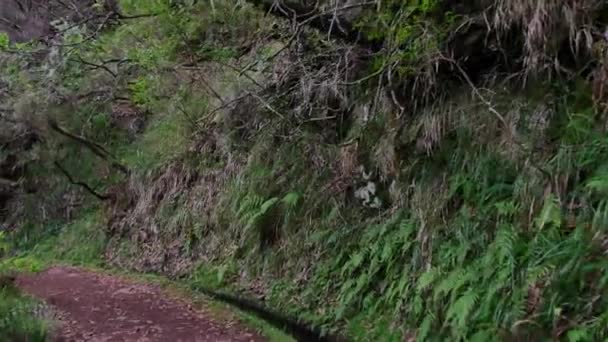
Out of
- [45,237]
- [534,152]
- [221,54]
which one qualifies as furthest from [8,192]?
[534,152]

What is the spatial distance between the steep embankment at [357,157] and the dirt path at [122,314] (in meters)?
0.95

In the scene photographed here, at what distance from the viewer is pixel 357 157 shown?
806 cm

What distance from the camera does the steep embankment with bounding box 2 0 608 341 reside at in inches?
208

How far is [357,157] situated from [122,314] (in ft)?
12.5

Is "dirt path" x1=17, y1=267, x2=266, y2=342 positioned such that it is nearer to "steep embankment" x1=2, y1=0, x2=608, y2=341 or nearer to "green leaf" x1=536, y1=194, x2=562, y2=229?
"steep embankment" x1=2, y1=0, x2=608, y2=341

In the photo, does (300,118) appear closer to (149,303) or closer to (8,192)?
(149,303)

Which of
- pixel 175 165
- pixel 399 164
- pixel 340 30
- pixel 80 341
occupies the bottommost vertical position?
pixel 80 341

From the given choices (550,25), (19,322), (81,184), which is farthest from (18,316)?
(81,184)

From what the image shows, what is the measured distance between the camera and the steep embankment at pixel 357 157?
5281 millimetres

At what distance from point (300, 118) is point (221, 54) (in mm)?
3794

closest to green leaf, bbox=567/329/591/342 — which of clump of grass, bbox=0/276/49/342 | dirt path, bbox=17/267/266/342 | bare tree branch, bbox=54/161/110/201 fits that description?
dirt path, bbox=17/267/266/342

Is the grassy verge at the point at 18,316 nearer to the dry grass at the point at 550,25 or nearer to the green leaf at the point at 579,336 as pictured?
the green leaf at the point at 579,336

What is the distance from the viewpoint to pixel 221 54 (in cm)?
1224

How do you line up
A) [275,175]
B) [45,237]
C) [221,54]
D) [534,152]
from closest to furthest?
1. [534,152]
2. [275,175]
3. [221,54]
4. [45,237]
